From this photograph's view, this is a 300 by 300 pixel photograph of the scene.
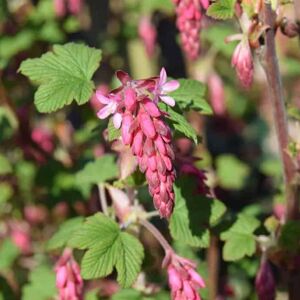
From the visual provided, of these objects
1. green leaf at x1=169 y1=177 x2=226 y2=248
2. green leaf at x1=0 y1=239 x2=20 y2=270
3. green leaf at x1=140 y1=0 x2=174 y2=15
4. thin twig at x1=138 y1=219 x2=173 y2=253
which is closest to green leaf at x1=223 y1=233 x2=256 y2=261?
green leaf at x1=169 y1=177 x2=226 y2=248

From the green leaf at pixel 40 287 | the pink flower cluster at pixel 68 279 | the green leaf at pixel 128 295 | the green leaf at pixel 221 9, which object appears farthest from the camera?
the green leaf at pixel 40 287

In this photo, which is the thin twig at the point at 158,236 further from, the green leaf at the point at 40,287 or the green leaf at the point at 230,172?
the green leaf at the point at 230,172

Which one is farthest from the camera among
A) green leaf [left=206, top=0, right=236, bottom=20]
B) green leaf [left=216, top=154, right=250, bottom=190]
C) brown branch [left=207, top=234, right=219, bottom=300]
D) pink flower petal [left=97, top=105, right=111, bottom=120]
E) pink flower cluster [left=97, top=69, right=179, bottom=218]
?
green leaf [left=216, top=154, right=250, bottom=190]

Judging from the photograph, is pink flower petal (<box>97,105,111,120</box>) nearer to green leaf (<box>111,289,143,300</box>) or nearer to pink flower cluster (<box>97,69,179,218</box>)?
pink flower cluster (<box>97,69,179,218</box>)

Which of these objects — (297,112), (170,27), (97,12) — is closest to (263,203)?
(170,27)

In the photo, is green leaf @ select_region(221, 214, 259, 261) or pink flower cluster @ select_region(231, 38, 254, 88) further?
green leaf @ select_region(221, 214, 259, 261)

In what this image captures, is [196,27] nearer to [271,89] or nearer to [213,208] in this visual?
[271,89]

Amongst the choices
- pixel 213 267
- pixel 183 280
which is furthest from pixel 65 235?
pixel 213 267

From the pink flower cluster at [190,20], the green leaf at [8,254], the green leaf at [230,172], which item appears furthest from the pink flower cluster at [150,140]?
the green leaf at [230,172]
